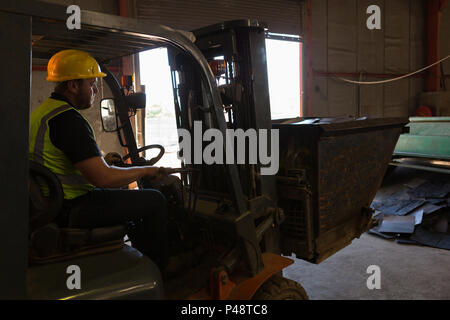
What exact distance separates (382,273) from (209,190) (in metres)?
2.55

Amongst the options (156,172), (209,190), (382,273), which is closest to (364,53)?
(382,273)

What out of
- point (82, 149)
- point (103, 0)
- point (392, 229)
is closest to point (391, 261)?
point (392, 229)

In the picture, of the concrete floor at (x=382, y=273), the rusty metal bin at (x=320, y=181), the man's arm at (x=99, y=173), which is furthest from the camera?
the concrete floor at (x=382, y=273)

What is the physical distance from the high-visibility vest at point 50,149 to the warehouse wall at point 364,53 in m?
9.00

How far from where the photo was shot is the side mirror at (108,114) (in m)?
3.05

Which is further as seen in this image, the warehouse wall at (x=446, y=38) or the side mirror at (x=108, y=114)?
the warehouse wall at (x=446, y=38)

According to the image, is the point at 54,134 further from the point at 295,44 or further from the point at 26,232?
the point at 295,44

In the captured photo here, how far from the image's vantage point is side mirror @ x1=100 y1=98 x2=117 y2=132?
3.05 metres

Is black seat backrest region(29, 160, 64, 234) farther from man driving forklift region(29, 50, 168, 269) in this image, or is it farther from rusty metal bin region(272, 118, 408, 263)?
rusty metal bin region(272, 118, 408, 263)

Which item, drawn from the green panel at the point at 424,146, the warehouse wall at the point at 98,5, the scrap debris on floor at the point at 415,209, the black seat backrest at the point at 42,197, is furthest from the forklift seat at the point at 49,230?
Answer: the green panel at the point at 424,146

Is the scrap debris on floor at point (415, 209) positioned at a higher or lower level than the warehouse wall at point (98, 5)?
lower

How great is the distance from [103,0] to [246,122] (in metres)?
5.88

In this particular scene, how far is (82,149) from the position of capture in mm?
1997

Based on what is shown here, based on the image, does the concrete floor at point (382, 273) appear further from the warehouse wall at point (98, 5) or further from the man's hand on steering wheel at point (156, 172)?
the warehouse wall at point (98, 5)
